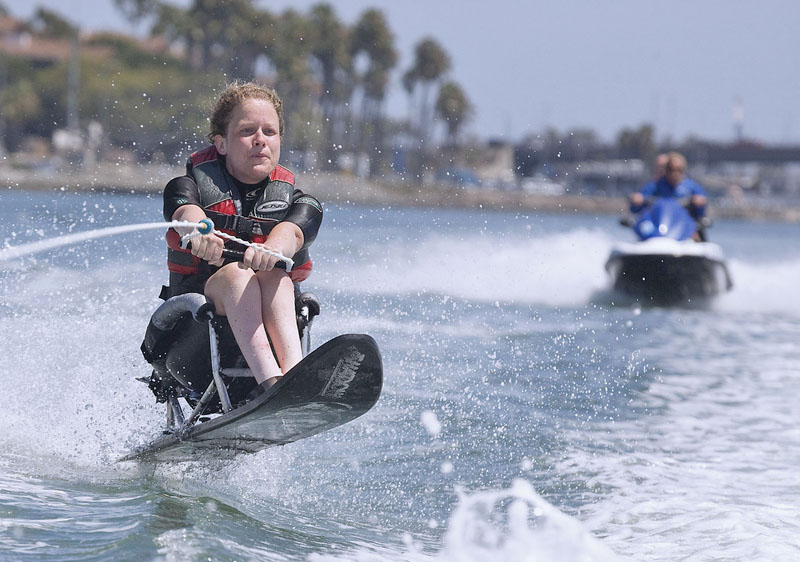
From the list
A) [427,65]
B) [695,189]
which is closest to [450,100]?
[427,65]

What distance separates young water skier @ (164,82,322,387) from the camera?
379cm

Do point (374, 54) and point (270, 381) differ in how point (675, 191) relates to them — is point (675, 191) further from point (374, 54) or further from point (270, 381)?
point (374, 54)

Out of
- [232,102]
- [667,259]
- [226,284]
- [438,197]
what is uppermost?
[232,102]

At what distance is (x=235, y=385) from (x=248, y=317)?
333 millimetres

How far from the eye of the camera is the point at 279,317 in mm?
3838

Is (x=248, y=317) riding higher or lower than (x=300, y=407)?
higher

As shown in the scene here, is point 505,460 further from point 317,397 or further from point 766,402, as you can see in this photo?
point 766,402

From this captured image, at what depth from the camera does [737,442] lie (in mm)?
5863

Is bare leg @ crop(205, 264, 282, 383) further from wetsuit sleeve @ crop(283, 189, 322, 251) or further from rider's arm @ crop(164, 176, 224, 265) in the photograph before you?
wetsuit sleeve @ crop(283, 189, 322, 251)

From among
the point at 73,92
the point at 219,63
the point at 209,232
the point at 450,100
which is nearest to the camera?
the point at 209,232

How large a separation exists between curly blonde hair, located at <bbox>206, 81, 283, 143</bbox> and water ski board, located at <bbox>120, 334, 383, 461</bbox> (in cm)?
100

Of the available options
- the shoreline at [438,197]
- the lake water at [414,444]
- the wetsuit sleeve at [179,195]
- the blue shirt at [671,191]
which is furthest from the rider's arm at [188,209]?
the shoreline at [438,197]

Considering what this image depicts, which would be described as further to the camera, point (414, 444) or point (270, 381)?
point (414, 444)

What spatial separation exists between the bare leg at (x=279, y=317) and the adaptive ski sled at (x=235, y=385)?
0.07 metres
